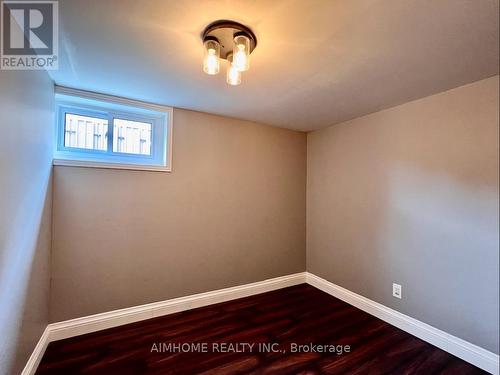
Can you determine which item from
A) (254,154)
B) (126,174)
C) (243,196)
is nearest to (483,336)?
(243,196)

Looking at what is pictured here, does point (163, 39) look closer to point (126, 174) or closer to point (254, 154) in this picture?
point (126, 174)

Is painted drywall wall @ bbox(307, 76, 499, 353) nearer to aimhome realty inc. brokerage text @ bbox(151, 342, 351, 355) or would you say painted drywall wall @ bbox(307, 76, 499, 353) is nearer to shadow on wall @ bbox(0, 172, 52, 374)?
aimhome realty inc. brokerage text @ bbox(151, 342, 351, 355)

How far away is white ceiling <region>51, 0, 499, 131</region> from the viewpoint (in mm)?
1062

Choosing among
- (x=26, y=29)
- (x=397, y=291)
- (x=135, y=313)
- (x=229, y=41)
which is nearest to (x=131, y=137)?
(x=26, y=29)

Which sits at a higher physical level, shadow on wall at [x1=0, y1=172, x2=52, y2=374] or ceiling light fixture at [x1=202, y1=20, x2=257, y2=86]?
ceiling light fixture at [x1=202, y1=20, x2=257, y2=86]

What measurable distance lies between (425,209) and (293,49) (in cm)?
162

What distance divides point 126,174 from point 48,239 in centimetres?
74

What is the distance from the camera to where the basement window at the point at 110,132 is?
77.2 inches

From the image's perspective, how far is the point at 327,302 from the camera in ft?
8.22

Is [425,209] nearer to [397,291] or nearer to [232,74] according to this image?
[397,291]

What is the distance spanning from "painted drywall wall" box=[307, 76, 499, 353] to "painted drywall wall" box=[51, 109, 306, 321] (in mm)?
615

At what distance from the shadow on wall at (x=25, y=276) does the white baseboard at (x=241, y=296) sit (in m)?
0.15

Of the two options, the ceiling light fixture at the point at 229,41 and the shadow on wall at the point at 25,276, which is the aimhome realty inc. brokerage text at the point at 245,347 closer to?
the shadow on wall at the point at 25,276

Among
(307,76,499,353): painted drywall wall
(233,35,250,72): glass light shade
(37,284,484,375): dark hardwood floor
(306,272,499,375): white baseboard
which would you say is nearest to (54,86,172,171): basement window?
(233,35,250,72): glass light shade
